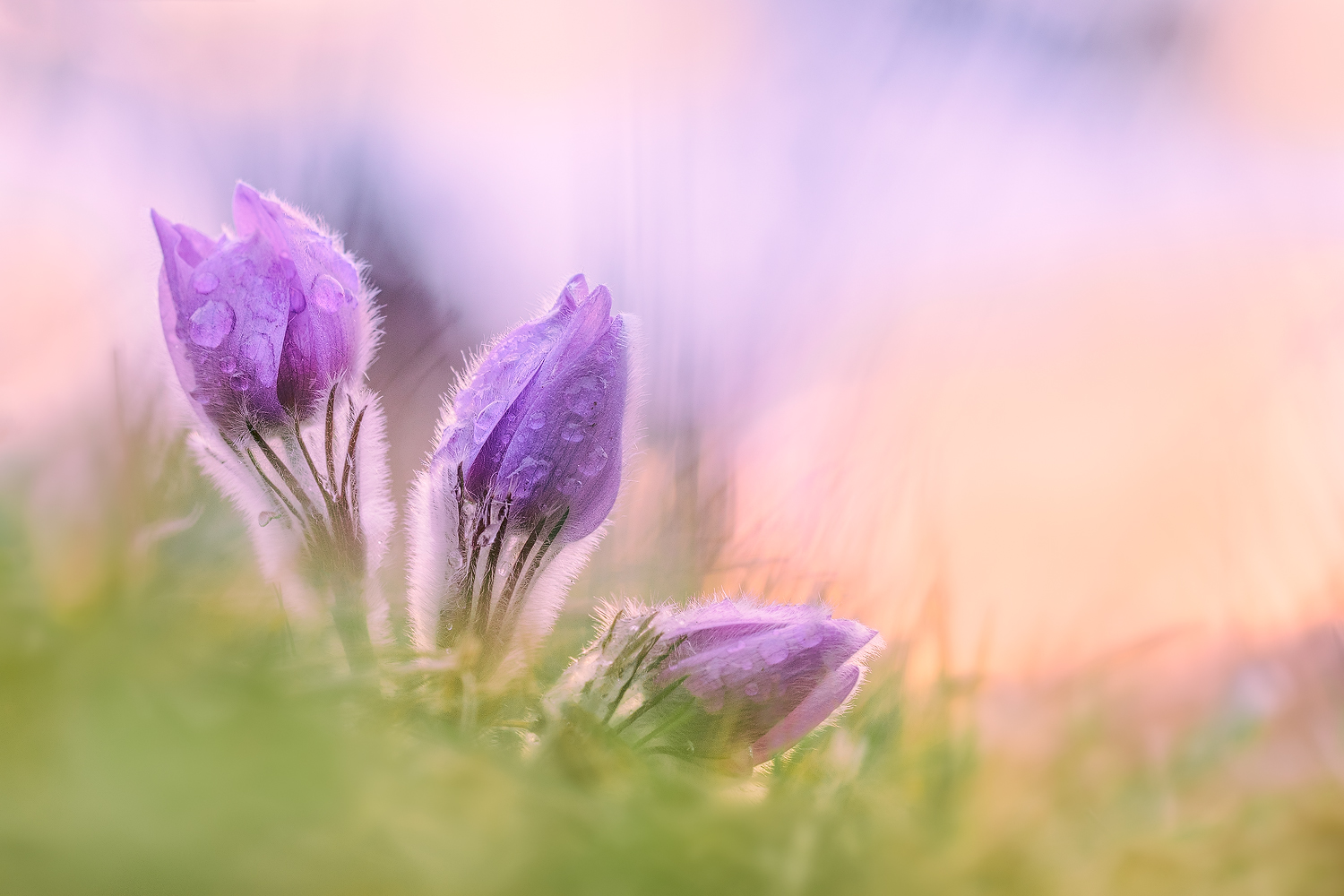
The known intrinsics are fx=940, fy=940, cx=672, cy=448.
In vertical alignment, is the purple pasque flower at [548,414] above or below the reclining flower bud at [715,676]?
above

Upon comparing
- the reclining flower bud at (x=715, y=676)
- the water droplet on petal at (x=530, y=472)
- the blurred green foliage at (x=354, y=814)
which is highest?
the blurred green foliage at (x=354, y=814)

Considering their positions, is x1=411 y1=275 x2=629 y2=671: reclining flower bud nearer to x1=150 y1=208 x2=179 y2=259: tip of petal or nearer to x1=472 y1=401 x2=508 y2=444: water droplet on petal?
x1=472 y1=401 x2=508 y2=444: water droplet on petal

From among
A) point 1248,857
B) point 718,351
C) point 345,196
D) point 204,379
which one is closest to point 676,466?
point 718,351

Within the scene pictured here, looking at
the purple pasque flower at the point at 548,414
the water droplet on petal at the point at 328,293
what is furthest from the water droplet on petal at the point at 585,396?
the water droplet on petal at the point at 328,293

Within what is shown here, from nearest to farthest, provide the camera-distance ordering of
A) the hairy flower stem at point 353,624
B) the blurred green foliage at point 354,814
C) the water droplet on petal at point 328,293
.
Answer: the blurred green foliage at point 354,814 < the hairy flower stem at point 353,624 < the water droplet on petal at point 328,293

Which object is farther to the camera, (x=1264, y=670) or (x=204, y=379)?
(x=1264, y=670)

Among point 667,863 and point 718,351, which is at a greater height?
point 667,863

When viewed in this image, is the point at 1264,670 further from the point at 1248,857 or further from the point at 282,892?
the point at 282,892

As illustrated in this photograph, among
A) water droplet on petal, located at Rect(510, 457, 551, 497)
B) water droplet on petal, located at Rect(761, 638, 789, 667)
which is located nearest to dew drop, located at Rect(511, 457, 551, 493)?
water droplet on petal, located at Rect(510, 457, 551, 497)

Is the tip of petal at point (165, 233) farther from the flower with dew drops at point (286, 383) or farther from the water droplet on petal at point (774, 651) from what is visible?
the water droplet on petal at point (774, 651)

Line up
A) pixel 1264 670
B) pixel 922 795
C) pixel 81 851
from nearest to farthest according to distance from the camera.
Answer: pixel 81 851 → pixel 922 795 → pixel 1264 670
